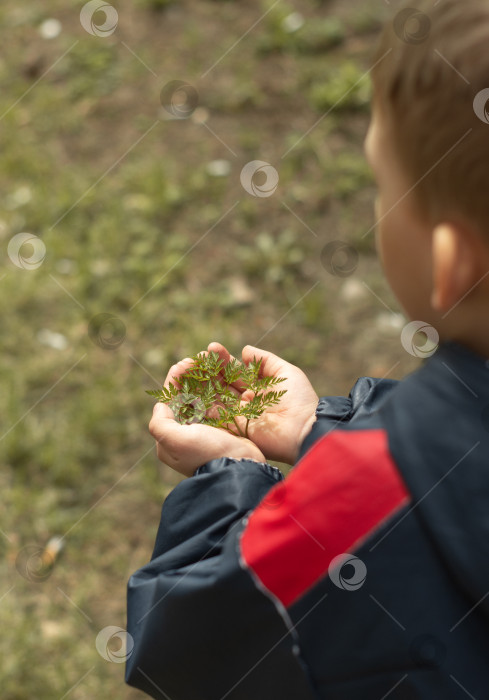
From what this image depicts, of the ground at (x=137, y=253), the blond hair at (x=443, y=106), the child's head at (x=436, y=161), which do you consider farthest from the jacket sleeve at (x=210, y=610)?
the ground at (x=137, y=253)

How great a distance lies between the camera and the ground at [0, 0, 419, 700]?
3.05 m

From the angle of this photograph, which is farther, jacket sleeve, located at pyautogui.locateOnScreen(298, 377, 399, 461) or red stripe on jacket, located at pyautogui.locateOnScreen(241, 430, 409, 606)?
jacket sleeve, located at pyautogui.locateOnScreen(298, 377, 399, 461)

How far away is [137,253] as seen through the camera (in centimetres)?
373

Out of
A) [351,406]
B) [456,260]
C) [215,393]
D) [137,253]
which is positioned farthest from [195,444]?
[137,253]

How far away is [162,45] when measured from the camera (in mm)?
4496

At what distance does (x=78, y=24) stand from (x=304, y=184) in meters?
1.73

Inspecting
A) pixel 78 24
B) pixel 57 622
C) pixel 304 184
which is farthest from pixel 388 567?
pixel 78 24

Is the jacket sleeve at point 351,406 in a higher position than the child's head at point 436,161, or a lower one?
lower

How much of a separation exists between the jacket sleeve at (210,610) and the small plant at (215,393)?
118 mm

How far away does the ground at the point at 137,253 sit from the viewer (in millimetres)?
3047

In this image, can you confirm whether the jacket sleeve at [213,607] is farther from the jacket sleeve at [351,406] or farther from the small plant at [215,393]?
the small plant at [215,393]

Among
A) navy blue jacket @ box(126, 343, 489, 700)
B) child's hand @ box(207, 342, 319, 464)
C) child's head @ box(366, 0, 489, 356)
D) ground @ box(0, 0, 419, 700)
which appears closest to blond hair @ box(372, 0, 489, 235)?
child's head @ box(366, 0, 489, 356)

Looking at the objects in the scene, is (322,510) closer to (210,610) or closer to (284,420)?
(210,610)

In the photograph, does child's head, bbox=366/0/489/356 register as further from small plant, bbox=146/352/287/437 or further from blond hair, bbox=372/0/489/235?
small plant, bbox=146/352/287/437
